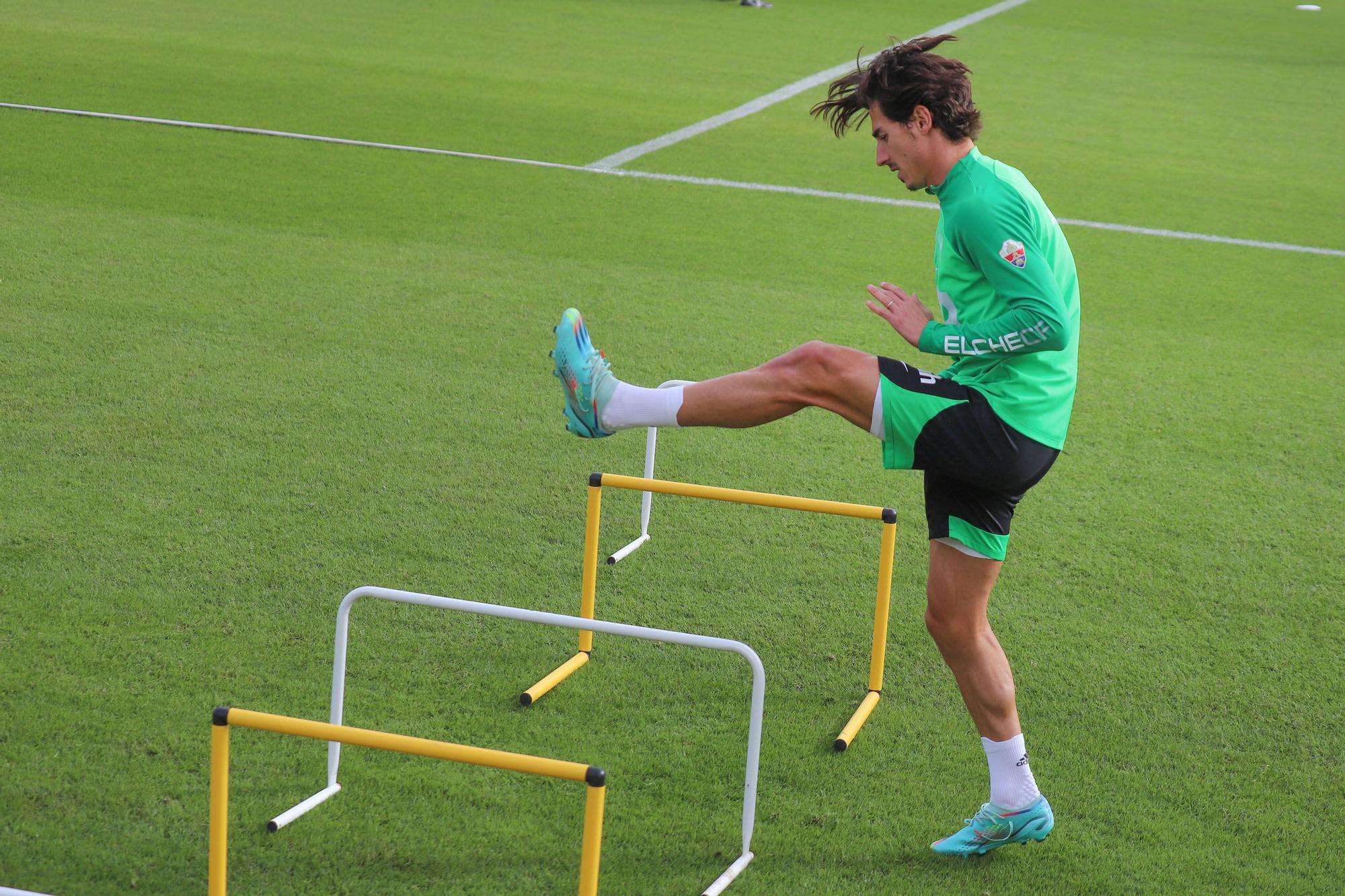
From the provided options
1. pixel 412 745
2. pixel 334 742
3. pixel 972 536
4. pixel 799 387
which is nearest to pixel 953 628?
pixel 972 536

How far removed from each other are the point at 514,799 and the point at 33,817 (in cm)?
125

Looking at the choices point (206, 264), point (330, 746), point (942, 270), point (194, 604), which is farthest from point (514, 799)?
point (206, 264)

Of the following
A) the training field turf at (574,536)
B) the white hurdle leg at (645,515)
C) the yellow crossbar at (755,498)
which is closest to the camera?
the training field turf at (574,536)

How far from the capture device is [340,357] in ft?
23.7

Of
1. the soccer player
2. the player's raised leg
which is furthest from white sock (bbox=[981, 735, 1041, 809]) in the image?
the player's raised leg

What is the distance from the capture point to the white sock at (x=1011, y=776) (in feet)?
11.5

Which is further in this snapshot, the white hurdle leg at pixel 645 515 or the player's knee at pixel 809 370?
the white hurdle leg at pixel 645 515

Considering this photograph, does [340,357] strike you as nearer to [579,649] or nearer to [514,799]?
[579,649]

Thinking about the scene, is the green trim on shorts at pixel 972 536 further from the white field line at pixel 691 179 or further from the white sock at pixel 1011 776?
the white field line at pixel 691 179

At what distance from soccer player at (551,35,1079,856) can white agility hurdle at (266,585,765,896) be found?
19.6 inches

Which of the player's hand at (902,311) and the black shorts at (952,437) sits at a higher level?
the player's hand at (902,311)

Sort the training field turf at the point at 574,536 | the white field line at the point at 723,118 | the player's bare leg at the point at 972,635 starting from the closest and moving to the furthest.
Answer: the player's bare leg at the point at 972,635 < the training field turf at the point at 574,536 < the white field line at the point at 723,118

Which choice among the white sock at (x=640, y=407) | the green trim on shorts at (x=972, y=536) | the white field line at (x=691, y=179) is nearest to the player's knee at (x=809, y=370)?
the white sock at (x=640, y=407)

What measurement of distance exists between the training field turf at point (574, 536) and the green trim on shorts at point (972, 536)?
0.88 meters
